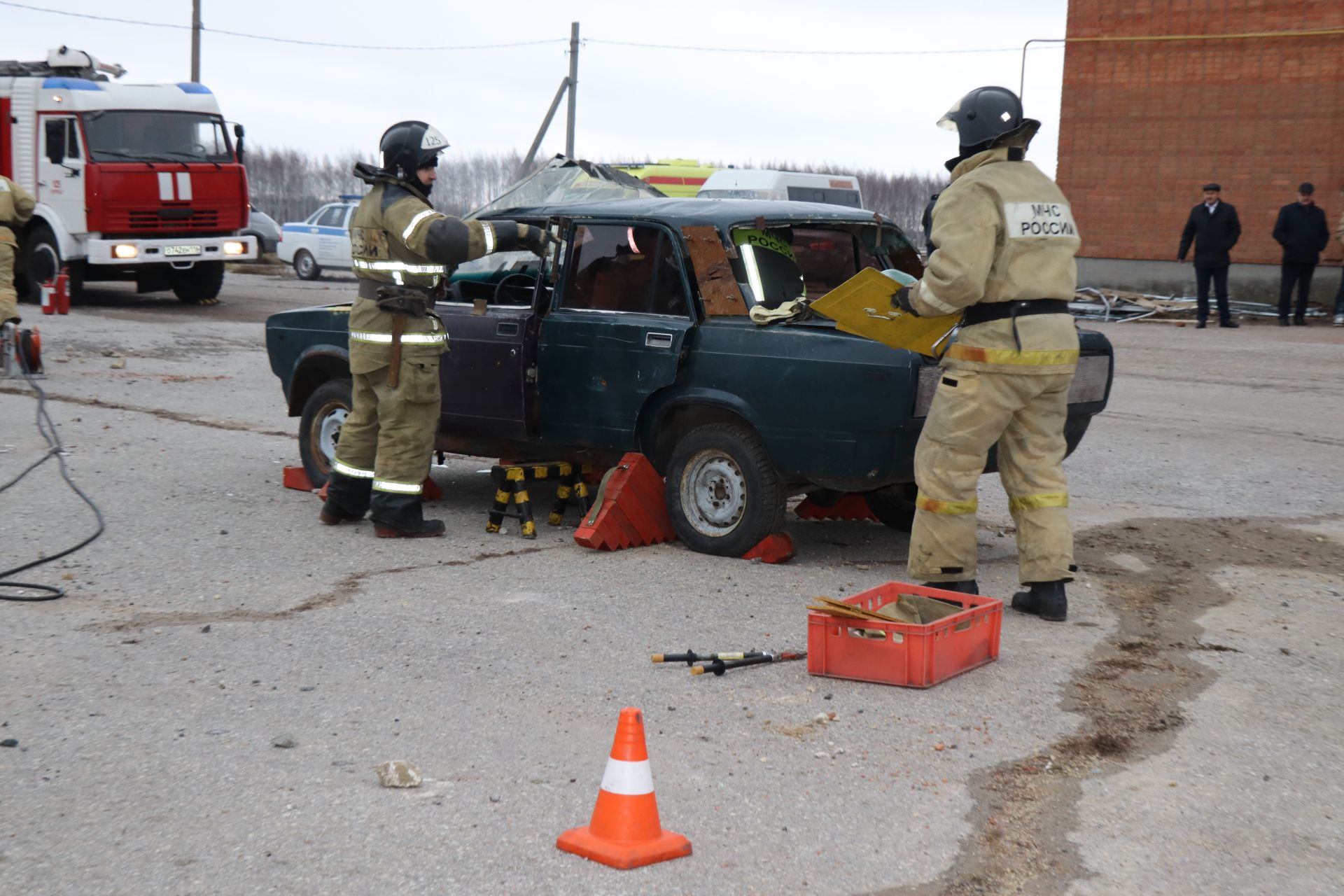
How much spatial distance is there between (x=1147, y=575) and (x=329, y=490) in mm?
4198

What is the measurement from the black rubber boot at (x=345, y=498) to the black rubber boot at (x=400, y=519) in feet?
0.62

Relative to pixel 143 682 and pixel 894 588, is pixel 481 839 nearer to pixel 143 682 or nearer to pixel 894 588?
pixel 143 682

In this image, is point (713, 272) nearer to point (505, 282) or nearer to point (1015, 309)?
point (505, 282)

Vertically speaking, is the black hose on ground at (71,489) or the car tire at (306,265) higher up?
the car tire at (306,265)

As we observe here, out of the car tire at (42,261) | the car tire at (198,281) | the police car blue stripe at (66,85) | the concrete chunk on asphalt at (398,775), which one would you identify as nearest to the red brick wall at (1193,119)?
the car tire at (198,281)

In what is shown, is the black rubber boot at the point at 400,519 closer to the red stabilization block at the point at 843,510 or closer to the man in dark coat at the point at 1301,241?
the red stabilization block at the point at 843,510

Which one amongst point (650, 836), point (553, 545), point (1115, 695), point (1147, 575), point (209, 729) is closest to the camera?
point (650, 836)

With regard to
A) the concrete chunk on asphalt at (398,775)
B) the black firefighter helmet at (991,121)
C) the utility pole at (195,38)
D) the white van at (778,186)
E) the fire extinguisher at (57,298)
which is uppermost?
the utility pole at (195,38)

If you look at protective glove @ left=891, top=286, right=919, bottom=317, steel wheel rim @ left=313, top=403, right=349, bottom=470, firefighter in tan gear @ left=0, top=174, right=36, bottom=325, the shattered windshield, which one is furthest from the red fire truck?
protective glove @ left=891, top=286, right=919, bottom=317

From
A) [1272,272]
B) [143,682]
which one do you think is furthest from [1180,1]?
[143,682]

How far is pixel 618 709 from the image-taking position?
4.77 metres

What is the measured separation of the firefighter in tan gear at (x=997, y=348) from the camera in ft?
18.5

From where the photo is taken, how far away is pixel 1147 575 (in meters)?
6.73

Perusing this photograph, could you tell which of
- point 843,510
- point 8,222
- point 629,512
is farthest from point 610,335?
point 8,222
